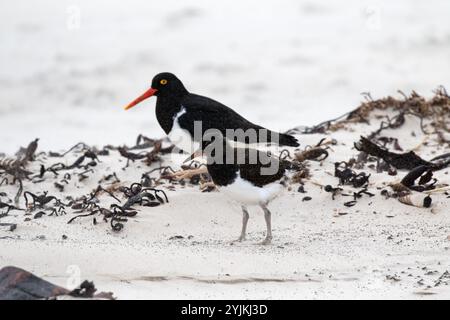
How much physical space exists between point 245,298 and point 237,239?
5.32 feet

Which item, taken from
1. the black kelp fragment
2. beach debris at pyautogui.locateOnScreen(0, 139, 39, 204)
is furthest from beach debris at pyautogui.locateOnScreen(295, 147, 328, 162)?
beach debris at pyautogui.locateOnScreen(0, 139, 39, 204)

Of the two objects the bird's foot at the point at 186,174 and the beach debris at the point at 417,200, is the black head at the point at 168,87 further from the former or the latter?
the beach debris at the point at 417,200

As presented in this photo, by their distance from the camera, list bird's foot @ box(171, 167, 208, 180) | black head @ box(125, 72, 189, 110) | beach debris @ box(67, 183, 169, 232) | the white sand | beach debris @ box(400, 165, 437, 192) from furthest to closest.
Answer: black head @ box(125, 72, 189, 110)
bird's foot @ box(171, 167, 208, 180)
beach debris @ box(400, 165, 437, 192)
beach debris @ box(67, 183, 169, 232)
the white sand

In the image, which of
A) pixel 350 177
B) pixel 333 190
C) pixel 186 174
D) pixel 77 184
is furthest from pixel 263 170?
pixel 77 184

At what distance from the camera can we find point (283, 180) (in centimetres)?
636

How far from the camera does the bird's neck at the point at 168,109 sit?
780 centimetres

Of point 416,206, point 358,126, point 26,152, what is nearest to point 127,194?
point 26,152

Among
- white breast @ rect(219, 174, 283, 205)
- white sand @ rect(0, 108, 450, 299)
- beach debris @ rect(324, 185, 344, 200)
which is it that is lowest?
white sand @ rect(0, 108, 450, 299)

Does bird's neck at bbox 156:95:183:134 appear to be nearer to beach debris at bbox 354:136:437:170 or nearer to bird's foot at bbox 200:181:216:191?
bird's foot at bbox 200:181:216:191

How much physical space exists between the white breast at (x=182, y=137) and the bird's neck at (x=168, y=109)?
0.06 metres

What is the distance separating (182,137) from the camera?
7.66 meters

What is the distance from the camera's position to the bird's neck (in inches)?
307

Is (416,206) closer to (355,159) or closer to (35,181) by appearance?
(355,159)

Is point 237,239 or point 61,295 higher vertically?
point 237,239
